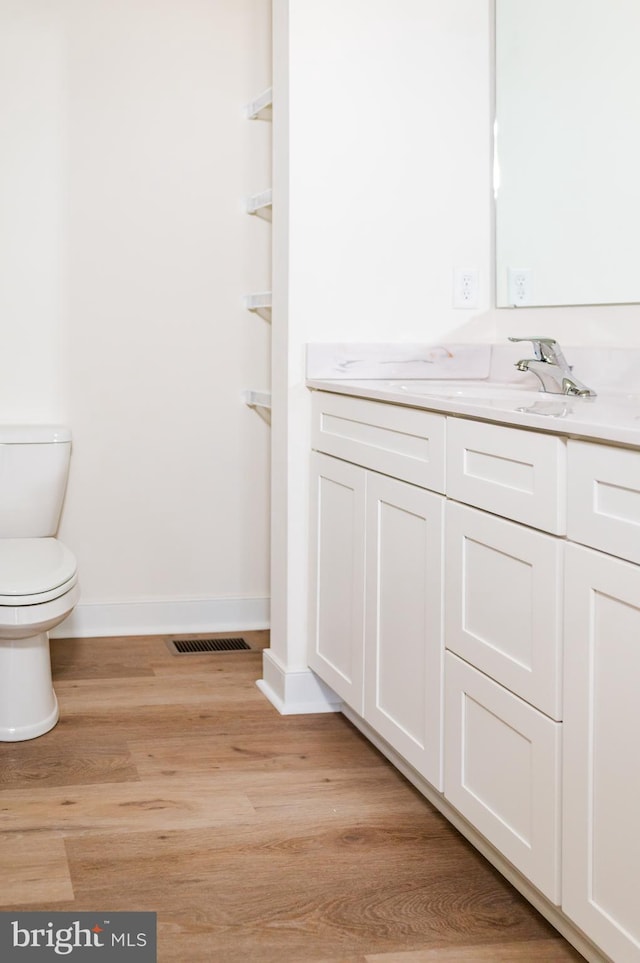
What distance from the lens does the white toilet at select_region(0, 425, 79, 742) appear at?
8.08ft

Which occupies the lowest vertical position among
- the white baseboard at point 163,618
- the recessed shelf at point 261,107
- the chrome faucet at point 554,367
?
the white baseboard at point 163,618

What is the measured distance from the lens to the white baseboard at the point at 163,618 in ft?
11.0

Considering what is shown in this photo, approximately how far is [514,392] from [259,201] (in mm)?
1187

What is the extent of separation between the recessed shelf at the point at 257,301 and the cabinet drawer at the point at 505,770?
1.54 metres

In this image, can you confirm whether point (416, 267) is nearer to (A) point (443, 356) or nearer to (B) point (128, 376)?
(A) point (443, 356)

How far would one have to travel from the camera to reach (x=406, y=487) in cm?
212

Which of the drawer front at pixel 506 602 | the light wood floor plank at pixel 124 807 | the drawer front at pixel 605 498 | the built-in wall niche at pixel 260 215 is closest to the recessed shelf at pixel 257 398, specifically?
the built-in wall niche at pixel 260 215

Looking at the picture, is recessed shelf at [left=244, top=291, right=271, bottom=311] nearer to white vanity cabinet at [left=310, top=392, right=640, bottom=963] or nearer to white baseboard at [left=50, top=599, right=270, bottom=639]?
white vanity cabinet at [left=310, top=392, right=640, bottom=963]

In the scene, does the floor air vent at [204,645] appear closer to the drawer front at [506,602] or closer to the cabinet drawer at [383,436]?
the cabinet drawer at [383,436]

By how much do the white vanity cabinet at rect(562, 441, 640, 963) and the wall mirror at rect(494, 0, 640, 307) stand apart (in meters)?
0.93

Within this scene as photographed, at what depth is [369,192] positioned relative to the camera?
269 cm

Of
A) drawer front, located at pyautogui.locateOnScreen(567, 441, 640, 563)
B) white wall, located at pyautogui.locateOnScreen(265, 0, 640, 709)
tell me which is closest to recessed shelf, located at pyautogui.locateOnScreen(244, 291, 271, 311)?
white wall, located at pyautogui.locateOnScreen(265, 0, 640, 709)

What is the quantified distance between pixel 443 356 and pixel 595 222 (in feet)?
1.87

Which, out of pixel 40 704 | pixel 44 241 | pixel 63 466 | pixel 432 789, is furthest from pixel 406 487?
pixel 44 241
